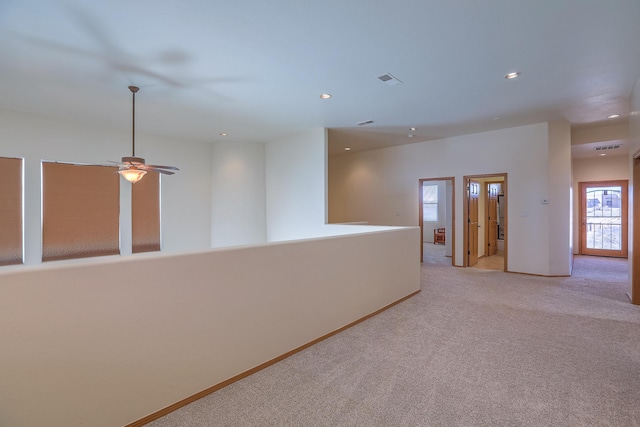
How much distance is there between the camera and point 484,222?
8.15m

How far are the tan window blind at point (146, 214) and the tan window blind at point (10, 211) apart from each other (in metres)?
1.63

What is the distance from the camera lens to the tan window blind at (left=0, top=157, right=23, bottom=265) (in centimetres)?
468

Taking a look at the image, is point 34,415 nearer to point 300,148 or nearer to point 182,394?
point 182,394

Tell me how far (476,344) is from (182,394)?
106 inches

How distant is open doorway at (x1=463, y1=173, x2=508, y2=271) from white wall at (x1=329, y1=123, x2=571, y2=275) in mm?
131

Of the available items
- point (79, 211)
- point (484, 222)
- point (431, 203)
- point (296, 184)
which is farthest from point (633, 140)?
point (79, 211)

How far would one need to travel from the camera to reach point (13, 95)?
412 centimetres

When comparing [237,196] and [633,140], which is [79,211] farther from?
[633,140]

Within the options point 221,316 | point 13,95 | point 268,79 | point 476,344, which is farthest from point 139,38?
point 476,344

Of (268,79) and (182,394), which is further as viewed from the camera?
(268,79)

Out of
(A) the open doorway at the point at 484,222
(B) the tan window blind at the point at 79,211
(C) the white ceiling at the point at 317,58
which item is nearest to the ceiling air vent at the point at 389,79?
(C) the white ceiling at the point at 317,58

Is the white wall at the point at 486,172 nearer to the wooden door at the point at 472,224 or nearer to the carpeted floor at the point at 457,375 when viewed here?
the wooden door at the point at 472,224

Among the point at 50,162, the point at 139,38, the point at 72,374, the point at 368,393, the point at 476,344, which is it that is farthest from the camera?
the point at 50,162

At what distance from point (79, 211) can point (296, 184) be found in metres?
4.11
